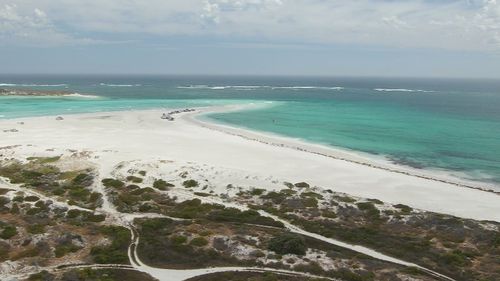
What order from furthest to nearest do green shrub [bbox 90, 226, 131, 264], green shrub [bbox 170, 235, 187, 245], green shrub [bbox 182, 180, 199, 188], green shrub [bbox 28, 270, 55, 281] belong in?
green shrub [bbox 182, 180, 199, 188] < green shrub [bbox 170, 235, 187, 245] < green shrub [bbox 90, 226, 131, 264] < green shrub [bbox 28, 270, 55, 281]

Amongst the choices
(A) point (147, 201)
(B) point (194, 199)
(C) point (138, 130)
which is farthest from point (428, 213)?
(C) point (138, 130)

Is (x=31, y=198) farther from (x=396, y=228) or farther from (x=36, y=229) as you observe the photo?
(x=396, y=228)

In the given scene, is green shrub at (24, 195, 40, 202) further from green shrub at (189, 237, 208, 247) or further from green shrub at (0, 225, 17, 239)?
green shrub at (189, 237, 208, 247)

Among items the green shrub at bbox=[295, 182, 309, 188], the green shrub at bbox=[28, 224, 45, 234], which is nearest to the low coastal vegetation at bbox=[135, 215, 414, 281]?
the green shrub at bbox=[28, 224, 45, 234]

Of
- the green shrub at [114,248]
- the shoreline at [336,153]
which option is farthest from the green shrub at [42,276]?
the shoreline at [336,153]

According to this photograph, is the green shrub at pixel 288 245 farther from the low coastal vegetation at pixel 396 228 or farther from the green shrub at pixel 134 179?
the green shrub at pixel 134 179

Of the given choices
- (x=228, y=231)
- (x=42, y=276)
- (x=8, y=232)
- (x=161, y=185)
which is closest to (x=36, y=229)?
(x=8, y=232)
